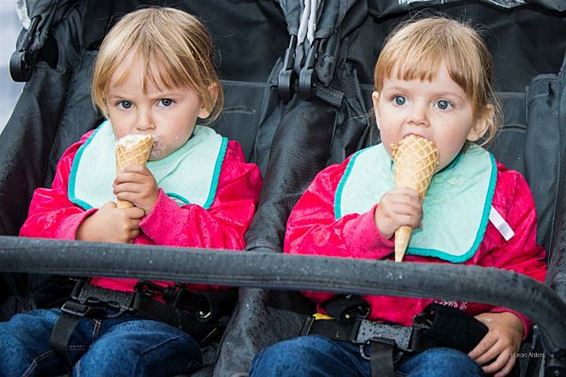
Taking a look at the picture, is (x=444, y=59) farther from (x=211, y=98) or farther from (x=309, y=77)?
(x=211, y=98)

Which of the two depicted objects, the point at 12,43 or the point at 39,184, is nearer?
the point at 39,184

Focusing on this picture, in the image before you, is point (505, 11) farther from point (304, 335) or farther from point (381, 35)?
point (304, 335)

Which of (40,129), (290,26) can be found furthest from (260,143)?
(40,129)

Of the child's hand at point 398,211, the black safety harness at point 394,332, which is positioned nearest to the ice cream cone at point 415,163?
the child's hand at point 398,211

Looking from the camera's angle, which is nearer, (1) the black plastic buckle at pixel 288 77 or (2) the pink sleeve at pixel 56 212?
(2) the pink sleeve at pixel 56 212

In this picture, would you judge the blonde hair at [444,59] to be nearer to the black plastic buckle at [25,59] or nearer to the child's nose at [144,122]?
the child's nose at [144,122]

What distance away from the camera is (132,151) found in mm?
2119

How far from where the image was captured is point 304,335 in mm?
2047

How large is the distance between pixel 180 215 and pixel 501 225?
610 millimetres

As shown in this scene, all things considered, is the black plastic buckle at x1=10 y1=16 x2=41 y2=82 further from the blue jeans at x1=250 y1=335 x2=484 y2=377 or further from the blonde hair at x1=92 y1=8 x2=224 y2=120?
the blue jeans at x1=250 y1=335 x2=484 y2=377

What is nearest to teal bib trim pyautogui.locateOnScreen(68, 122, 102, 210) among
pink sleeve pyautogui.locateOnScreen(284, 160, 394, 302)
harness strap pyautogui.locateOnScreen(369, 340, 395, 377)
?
pink sleeve pyautogui.locateOnScreen(284, 160, 394, 302)

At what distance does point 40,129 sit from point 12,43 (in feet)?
3.24

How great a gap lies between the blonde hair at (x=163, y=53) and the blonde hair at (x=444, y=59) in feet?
1.24

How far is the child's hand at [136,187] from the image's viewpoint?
2.06 metres
